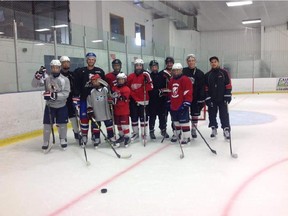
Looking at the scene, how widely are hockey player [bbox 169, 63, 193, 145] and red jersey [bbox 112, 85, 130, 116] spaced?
1.85 feet

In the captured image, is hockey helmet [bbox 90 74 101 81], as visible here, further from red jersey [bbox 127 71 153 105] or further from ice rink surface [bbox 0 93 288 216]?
ice rink surface [bbox 0 93 288 216]

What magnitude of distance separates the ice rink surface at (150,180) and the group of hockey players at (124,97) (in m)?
0.25

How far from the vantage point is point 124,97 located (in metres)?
3.74

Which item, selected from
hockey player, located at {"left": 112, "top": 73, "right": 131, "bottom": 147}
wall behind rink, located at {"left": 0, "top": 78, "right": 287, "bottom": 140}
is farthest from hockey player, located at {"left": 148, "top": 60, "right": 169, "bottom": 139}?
wall behind rink, located at {"left": 0, "top": 78, "right": 287, "bottom": 140}

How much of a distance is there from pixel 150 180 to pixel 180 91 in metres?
1.43

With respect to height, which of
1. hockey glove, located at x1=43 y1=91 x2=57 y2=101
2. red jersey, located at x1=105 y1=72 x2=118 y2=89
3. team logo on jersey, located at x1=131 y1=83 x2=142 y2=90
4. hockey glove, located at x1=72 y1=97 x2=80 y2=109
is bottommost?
hockey glove, located at x1=72 y1=97 x2=80 y2=109

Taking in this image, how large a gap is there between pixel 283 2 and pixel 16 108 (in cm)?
1002

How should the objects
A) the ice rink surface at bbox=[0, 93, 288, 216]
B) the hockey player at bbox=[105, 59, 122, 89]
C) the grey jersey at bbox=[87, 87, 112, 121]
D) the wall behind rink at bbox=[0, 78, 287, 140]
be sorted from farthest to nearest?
the wall behind rink at bbox=[0, 78, 287, 140] → the hockey player at bbox=[105, 59, 122, 89] → the grey jersey at bbox=[87, 87, 112, 121] → the ice rink surface at bbox=[0, 93, 288, 216]

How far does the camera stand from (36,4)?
934 centimetres

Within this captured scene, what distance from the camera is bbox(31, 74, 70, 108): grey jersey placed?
A: 11.8ft

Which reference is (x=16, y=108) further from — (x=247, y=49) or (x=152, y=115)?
(x=247, y=49)

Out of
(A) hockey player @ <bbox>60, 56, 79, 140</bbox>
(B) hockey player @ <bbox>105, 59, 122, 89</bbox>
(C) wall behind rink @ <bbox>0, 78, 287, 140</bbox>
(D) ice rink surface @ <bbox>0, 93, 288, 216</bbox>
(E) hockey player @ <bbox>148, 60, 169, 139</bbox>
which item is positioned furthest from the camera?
(C) wall behind rink @ <bbox>0, 78, 287, 140</bbox>

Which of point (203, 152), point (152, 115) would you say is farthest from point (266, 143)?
point (152, 115)

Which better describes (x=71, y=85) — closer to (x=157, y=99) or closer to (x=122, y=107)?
(x=122, y=107)
